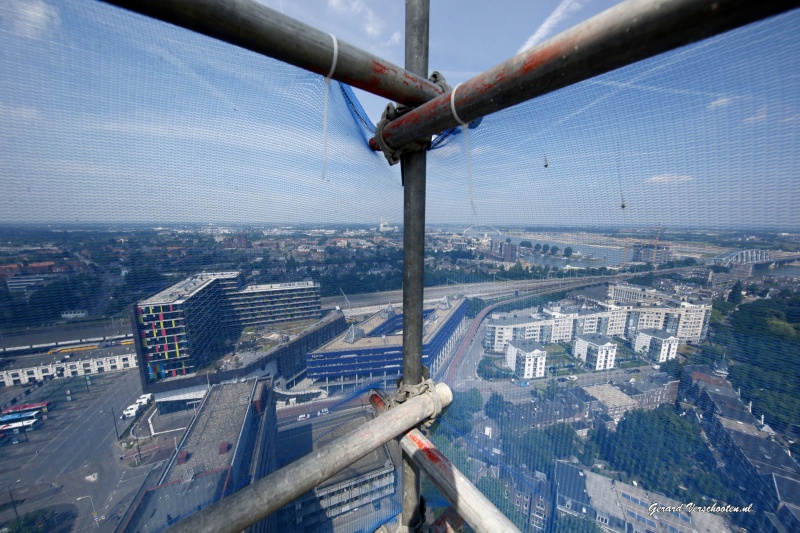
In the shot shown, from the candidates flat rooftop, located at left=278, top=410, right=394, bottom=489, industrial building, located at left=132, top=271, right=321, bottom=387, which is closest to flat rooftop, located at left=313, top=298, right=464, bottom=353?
flat rooftop, located at left=278, top=410, right=394, bottom=489

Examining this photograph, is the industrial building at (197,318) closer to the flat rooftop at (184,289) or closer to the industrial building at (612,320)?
the flat rooftop at (184,289)

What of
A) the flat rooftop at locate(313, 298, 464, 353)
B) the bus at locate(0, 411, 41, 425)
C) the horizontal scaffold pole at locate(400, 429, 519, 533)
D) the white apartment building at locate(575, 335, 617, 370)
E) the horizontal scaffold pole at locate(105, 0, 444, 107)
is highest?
the horizontal scaffold pole at locate(105, 0, 444, 107)

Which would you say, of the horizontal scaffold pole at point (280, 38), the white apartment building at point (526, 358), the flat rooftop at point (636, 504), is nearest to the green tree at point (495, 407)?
the white apartment building at point (526, 358)

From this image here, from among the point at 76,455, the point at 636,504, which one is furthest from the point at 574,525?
the point at 76,455

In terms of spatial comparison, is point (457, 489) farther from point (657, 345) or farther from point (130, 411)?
point (130, 411)

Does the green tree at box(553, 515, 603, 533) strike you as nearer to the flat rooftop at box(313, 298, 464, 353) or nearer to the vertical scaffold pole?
the vertical scaffold pole

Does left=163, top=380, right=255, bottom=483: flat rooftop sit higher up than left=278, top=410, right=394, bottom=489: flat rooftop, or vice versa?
left=163, top=380, right=255, bottom=483: flat rooftop

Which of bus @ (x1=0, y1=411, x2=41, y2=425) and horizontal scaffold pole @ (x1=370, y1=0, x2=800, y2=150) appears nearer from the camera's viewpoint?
horizontal scaffold pole @ (x1=370, y1=0, x2=800, y2=150)

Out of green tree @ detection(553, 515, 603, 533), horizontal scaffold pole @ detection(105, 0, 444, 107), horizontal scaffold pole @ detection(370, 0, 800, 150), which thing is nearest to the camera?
horizontal scaffold pole @ detection(370, 0, 800, 150)

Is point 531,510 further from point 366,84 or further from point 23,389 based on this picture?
point 23,389
